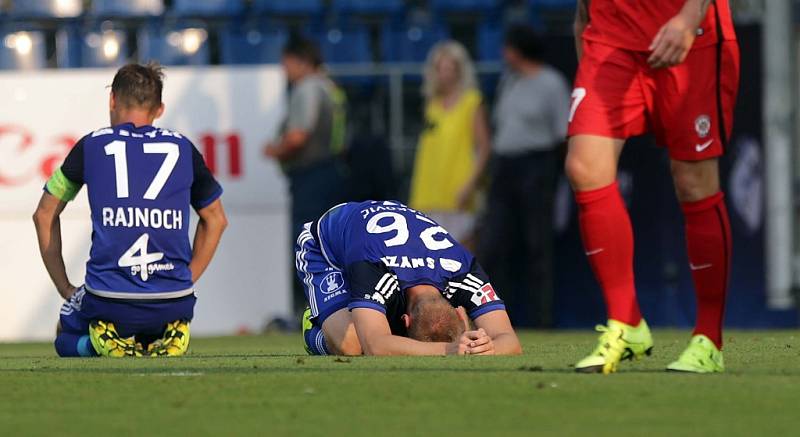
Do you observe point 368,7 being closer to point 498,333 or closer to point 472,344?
point 498,333

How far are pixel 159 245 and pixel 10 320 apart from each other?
459 centimetres

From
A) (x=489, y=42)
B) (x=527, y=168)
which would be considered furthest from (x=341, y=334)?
(x=489, y=42)

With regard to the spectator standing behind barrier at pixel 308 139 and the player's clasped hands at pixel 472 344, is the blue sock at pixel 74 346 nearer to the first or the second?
the player's clasped hands at pixel 472 344

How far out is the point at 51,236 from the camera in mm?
6750

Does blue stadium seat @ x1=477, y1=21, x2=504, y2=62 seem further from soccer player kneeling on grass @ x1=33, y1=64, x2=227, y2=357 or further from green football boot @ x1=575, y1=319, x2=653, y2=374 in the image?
green football boot @ x1=575, y1=319, x2=653, y2=374

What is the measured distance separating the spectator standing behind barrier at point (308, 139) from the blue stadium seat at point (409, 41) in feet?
7.92

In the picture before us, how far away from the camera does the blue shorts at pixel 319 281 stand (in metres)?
6.41

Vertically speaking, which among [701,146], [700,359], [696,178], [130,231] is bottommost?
[700,359]

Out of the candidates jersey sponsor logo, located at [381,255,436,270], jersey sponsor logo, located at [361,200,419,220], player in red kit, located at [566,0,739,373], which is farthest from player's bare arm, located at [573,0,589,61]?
jersey sponsor logo, located at [361,200,419,220]

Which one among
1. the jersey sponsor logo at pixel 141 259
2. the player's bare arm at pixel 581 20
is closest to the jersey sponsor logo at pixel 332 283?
the jersey sponsor logo at pixel 141 259

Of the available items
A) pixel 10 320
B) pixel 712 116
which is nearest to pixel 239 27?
pixel 10 320

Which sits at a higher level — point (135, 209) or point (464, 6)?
point (464, 6)

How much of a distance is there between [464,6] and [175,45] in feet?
8.33

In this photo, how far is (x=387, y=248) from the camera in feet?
20.0
